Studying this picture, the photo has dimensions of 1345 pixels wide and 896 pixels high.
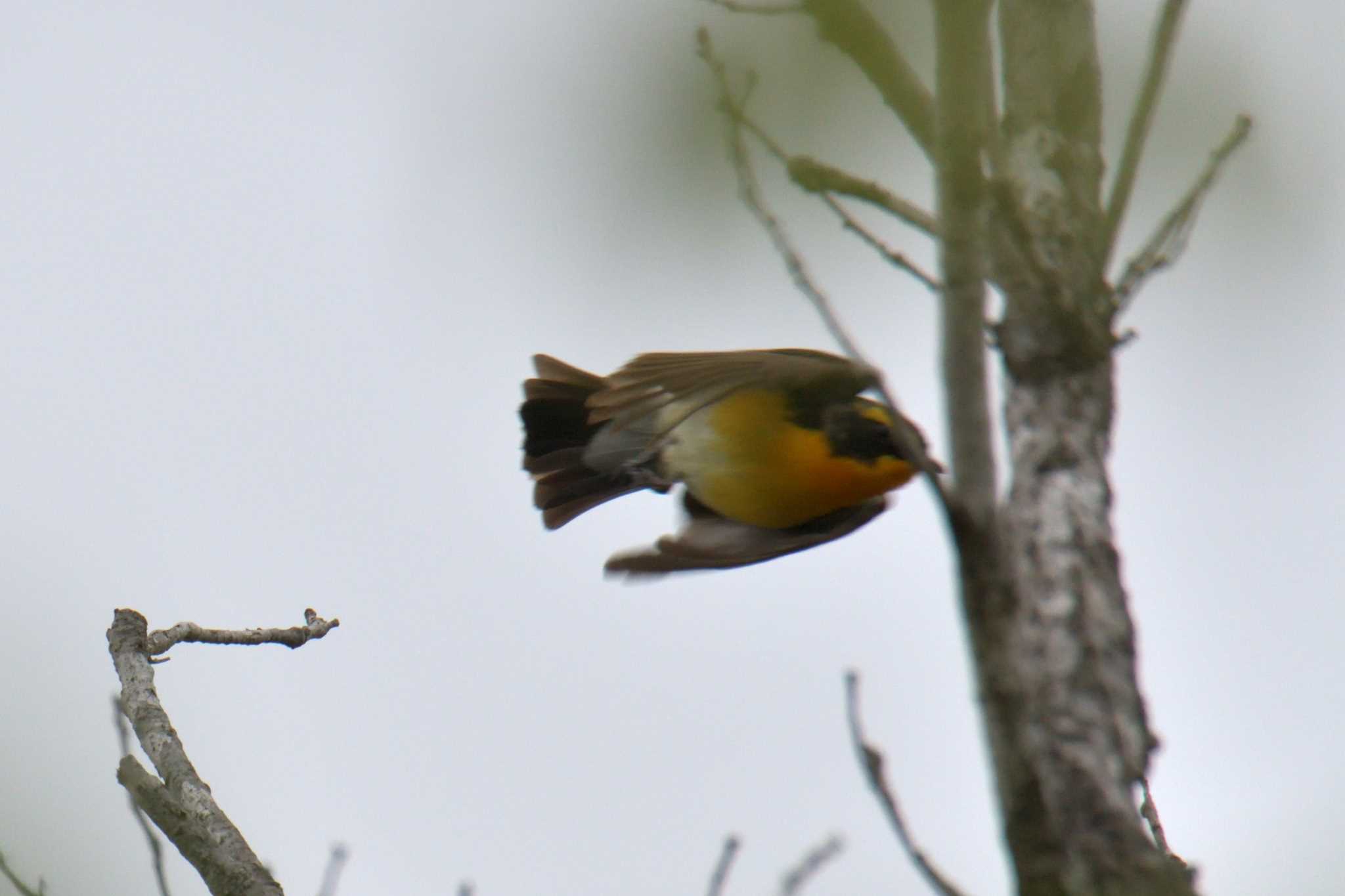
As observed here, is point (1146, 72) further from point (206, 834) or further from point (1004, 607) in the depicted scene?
point (206, 834)

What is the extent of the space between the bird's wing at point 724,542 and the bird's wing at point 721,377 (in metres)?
0.40

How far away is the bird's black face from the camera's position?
4.85 meters

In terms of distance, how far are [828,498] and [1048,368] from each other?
269 centimetres

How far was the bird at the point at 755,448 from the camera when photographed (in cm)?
480

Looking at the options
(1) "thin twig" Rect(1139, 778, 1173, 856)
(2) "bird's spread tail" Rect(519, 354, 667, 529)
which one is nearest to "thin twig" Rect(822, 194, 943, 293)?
(1) "thin twig" Rect(1139, 778, 1173, 856)

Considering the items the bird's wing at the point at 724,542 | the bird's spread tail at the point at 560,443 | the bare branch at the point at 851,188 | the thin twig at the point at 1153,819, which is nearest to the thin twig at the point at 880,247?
the bare branch at the point at 851,188

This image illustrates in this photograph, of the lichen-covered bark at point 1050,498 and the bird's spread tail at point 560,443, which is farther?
the bird's spread tail at point 560,443

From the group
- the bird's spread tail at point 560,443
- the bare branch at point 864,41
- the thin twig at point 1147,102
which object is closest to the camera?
the bare branch at point 864,41

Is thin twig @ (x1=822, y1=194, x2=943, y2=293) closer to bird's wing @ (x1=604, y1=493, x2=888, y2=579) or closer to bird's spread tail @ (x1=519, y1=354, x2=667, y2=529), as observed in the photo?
bird's wing @ (x1=604, y1=493, x2=888, y2=579)

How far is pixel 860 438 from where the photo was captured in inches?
192

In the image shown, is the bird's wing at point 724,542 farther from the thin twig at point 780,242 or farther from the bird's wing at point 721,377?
the thin twig at point 780,242

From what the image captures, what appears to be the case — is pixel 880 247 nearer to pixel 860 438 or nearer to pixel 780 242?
pixel 780 242

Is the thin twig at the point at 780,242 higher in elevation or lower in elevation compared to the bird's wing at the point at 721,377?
lower

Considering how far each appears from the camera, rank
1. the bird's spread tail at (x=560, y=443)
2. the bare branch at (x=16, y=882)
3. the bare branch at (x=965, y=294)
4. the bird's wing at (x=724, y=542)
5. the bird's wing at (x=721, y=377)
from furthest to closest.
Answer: the bird's spread tail at (x=560, y=443) < the bird's wing at (x=721, y=377) < the bird's wing at (x=724, y=542) < the bare branch at (x=16, y=882) < the bare branch at (x=965, y=294)
